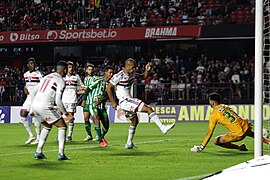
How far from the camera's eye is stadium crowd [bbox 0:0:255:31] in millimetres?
41719

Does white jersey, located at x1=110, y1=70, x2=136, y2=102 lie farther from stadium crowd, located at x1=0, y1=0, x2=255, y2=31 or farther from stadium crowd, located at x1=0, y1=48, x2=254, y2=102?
stadium crowd, located at x1=0, y1=0, x2=255, y2=31

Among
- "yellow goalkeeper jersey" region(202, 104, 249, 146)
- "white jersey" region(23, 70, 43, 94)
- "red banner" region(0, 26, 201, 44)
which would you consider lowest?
"yellow goalkeeper jersey" region(202, 104, 249, 146)

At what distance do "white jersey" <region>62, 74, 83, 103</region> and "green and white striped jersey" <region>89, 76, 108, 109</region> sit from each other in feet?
4.38

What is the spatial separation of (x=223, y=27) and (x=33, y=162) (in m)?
29.7

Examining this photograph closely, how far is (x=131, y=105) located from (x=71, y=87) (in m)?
4.82

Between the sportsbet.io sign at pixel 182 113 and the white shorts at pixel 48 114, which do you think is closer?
the white shorts at pixel 48 114

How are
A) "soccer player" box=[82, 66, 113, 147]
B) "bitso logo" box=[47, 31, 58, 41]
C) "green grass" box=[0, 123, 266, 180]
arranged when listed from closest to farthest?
"green grass" box=[0, 123, 266, 180] < "soccer player" box=[82, 66, 113, 147] < "bitso logo" box=[47, 31, 58, 41]

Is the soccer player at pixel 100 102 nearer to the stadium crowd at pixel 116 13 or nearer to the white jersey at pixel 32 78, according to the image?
the white jersey at pixel 32 78

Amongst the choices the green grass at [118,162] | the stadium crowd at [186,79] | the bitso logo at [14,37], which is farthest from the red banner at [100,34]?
the green grass at [118,162]

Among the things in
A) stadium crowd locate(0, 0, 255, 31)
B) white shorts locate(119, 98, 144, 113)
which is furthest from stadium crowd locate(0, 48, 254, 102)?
white shorts locate(119, 98, 144, 113)

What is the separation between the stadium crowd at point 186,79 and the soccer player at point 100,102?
48.5 ft

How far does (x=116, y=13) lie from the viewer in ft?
151

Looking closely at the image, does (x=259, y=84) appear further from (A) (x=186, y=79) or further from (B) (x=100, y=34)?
(B) (x=100, y=34)

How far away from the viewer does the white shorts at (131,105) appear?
52.3 ft
